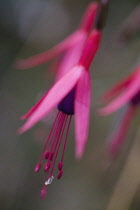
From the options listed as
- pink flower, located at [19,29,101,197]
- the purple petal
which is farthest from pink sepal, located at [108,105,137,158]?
pink flower, located at [19,29,101,197]

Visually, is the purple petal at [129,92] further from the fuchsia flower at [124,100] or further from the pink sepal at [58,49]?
the pink sepal at [58,49]

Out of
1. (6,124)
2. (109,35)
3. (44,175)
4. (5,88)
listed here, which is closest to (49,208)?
(44,175)

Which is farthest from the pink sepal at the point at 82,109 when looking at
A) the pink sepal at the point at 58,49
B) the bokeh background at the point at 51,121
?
the bokeh background at the point at 51,121

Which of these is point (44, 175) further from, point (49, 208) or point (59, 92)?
point (59, 92)

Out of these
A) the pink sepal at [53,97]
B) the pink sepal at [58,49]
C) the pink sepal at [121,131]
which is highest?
the pink sepal at [58,49]

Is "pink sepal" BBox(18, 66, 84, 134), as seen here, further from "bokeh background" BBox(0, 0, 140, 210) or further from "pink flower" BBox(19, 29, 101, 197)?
"bokeh background" BBox(0, 0, 140, 210)
